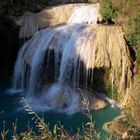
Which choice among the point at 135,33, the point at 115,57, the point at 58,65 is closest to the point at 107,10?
the point at 135,33

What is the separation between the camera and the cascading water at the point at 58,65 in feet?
58.4

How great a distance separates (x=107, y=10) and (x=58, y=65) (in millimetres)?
3711

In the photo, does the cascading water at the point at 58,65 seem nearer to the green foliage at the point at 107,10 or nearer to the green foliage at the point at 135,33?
the green foliage at the point at 107,10

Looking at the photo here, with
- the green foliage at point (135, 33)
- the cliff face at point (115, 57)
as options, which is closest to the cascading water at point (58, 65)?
the cliff face at point (115, 57)

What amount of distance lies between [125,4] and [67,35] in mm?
3276

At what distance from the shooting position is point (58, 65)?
19.1 m

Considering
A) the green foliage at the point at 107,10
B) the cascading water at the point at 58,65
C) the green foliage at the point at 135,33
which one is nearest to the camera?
the green foliage at the point at 135,33

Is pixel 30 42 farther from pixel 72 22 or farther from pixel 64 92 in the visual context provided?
pixel 64 92

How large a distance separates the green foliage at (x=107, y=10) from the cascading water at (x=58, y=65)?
0.82m

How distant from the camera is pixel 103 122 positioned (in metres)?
15.3

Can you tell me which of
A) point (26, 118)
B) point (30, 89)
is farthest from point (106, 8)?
point (26, 118)

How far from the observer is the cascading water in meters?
17.8

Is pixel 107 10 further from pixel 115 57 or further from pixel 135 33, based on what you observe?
A: pixel 115 57

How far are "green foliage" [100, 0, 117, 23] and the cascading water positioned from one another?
82cm
